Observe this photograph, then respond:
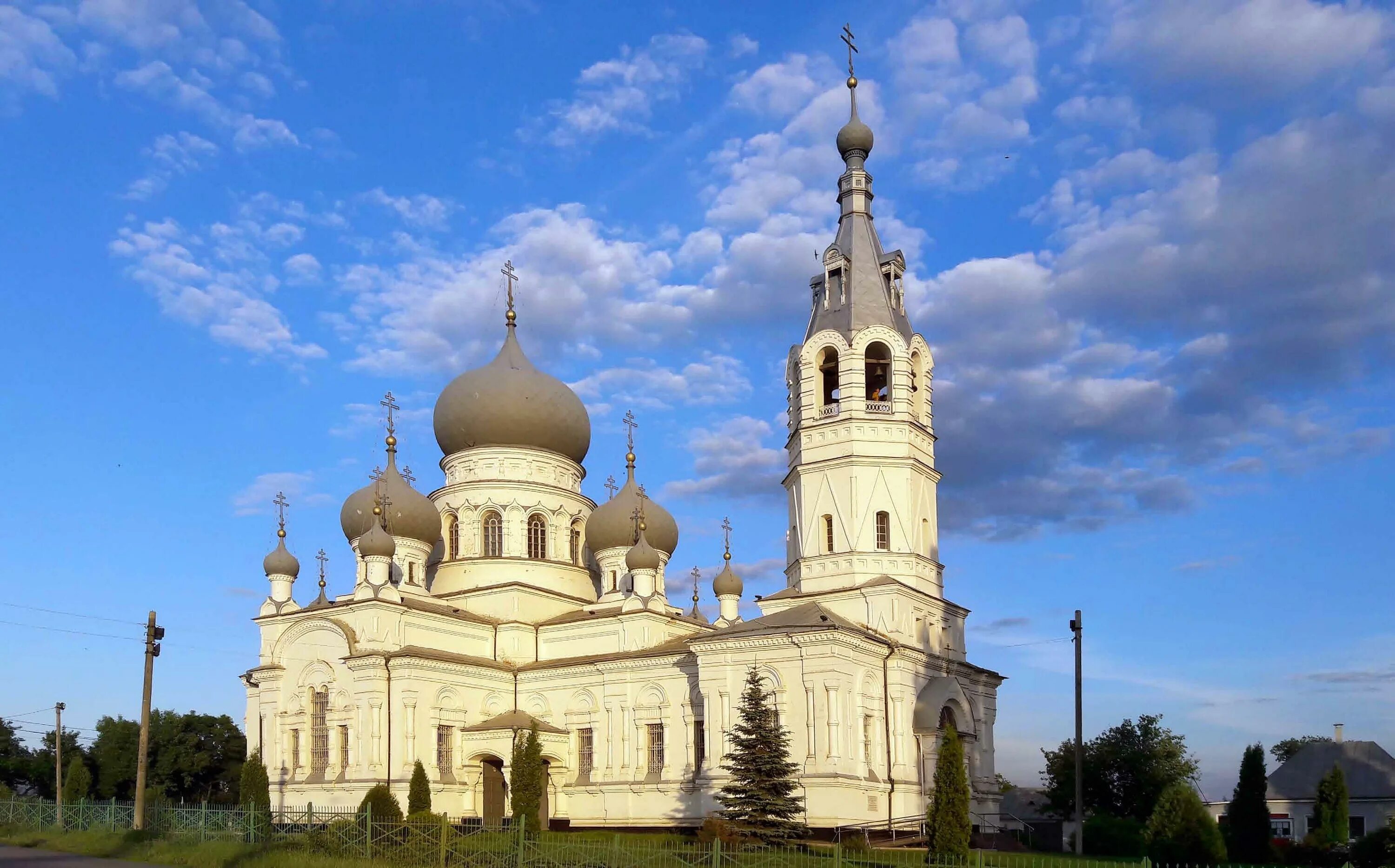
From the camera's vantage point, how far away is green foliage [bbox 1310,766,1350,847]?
31609 millimetres

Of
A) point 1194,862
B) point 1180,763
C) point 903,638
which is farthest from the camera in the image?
point 1180,763

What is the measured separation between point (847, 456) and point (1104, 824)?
1163cm

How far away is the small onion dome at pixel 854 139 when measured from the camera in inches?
1519

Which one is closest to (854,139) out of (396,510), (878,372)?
(878,372)

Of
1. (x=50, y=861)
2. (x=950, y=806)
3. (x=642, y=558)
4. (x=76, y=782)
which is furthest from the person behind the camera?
(x=76, y=782)

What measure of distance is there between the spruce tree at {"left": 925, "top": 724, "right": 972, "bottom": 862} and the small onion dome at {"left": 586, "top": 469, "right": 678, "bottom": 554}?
693 inches

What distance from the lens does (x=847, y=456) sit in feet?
113

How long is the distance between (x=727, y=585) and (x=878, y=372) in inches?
307

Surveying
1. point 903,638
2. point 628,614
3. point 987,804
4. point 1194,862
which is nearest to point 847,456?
point 903,638

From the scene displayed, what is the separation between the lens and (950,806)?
79.0 ft

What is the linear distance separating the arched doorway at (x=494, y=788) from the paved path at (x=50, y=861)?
13.8 meters

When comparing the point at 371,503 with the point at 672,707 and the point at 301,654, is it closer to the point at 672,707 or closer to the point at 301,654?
the point at 301,654

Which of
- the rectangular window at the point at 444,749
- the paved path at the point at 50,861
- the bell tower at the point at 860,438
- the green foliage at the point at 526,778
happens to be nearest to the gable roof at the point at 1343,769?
the bell tower at the point at 860,438

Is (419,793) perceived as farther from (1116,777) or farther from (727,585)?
(1116,777)
